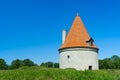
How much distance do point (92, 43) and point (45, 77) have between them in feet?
95.9

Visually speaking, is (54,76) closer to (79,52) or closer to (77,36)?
(79,52)

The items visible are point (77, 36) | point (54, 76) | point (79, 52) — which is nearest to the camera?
point (54, 76)

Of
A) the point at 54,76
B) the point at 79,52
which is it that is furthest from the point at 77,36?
the point at 54,76

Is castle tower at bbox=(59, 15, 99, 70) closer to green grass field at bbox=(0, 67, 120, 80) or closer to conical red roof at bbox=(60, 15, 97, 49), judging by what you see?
conical red roof at bbox=(60, 15, 97, 49)

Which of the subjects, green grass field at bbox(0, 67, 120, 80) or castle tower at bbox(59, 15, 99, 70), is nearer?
green grass field at bbox(0, 67, 120, 80)

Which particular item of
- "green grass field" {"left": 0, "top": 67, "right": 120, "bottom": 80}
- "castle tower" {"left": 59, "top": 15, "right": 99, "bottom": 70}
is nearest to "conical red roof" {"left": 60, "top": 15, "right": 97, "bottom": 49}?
"castle tower" {"left": 59, "top": 15, "right": 99, "bottom": 70}

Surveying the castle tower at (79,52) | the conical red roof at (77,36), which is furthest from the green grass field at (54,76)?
the conical red roof at (77,36)

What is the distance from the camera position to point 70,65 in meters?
41.0

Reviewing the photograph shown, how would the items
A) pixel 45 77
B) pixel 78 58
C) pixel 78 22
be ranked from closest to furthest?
pixel 45 77 < pixel 78 58 < pixel 78 22

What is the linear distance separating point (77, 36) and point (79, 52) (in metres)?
2.62

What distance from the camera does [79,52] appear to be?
135 feet

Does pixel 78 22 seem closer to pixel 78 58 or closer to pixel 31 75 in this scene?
pixel 78 58

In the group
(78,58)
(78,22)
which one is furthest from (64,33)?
(78,58)

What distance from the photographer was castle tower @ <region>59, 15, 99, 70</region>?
1613 inches
